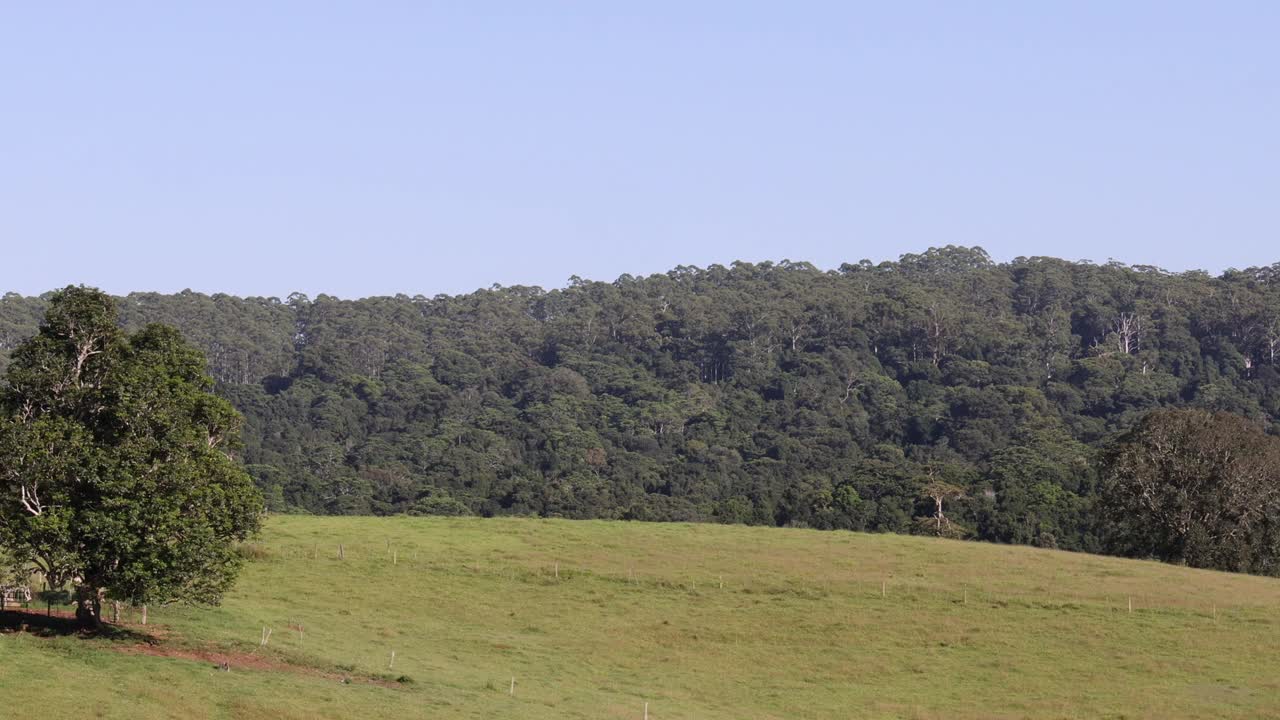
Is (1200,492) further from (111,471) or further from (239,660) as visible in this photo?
(111,471)

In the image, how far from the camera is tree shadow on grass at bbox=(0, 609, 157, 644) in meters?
47.0

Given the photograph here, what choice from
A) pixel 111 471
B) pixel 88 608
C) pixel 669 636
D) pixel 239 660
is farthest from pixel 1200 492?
pixel 111 471

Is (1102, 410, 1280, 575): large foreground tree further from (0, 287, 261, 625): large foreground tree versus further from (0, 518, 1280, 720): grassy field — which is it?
(0, 287, 261, 625): large foreground tree

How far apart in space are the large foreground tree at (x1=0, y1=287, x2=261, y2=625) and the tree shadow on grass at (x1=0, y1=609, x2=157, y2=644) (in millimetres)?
485

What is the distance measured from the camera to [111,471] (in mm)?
45344

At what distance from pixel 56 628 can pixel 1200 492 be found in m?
59.8

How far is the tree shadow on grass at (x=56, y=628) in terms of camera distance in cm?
4700

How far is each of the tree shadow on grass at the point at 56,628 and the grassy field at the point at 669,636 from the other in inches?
14.6

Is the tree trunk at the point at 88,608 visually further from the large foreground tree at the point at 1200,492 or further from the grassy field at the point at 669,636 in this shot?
the large foreground tree at the point at 1200,492

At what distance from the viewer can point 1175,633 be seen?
60875mm

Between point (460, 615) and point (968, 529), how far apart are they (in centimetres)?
6719

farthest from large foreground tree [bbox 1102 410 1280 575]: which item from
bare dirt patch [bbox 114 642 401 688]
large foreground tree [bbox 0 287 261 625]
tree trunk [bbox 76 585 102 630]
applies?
tree trunk [bbox 76 585 102 630]

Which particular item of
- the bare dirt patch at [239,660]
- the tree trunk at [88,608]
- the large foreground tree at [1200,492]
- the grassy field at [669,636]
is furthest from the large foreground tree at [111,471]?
the large foreground tree at [1200,492]

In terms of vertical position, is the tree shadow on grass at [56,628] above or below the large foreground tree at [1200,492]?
below
